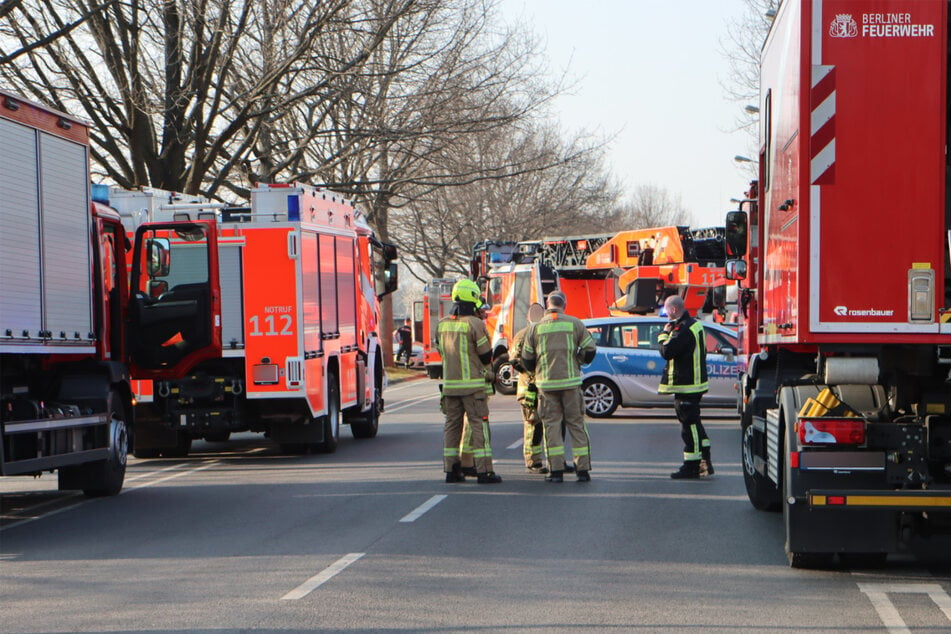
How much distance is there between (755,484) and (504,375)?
56.7 ft

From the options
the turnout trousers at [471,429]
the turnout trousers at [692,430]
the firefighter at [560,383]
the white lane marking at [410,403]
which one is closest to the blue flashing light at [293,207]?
the turnout trousers at [471,429]

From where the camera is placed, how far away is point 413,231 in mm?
55156

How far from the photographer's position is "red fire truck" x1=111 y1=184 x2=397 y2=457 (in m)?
14.6

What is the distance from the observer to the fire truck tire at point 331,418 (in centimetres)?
1616

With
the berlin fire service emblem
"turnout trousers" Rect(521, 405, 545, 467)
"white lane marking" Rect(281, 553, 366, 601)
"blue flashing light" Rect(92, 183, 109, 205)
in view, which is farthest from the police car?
the berlin fire service emblem

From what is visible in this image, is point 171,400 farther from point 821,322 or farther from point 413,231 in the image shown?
point 413,231

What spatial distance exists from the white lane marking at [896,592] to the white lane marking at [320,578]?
3114 mm

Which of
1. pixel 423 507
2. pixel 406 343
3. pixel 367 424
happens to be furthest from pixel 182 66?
pixel 406 343

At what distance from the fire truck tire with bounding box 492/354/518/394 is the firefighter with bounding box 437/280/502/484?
14.2m

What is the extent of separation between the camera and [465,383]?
501 inches

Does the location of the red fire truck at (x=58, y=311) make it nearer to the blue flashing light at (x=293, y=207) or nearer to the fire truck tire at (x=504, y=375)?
the blue flashing light at (x=293, y=207)

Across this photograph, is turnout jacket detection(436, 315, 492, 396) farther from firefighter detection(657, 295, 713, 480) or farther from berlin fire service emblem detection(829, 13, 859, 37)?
berlin fire service emblem detection(829, 13, 859, 37)

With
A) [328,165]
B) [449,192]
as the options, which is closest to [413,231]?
[449,192]

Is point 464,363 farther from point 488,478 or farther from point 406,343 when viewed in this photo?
point 406,343
